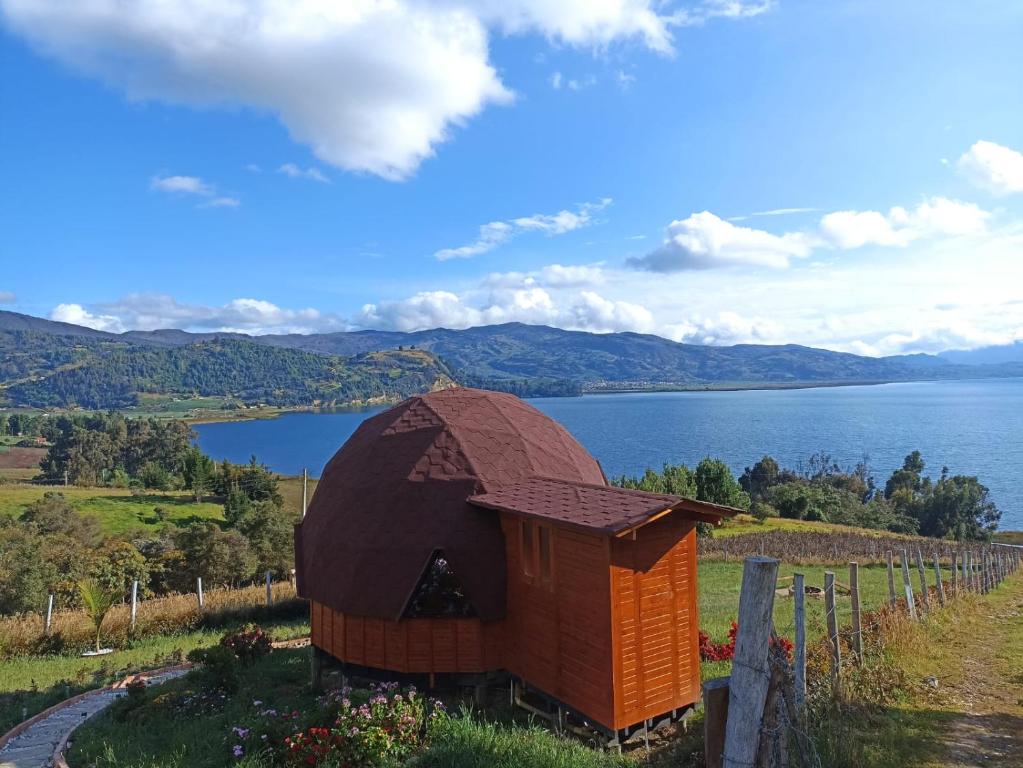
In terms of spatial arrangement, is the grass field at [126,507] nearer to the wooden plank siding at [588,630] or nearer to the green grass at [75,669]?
the green grass at [75,669]

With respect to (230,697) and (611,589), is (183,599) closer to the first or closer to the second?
(230,697)

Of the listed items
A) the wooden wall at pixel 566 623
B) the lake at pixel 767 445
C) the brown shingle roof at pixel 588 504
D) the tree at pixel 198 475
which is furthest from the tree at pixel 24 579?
the lake at pixel 767 445

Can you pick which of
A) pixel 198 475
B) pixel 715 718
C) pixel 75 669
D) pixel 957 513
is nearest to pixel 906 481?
pixel 957 513

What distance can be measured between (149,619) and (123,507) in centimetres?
4117

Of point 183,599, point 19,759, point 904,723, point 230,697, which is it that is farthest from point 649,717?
point 183,599

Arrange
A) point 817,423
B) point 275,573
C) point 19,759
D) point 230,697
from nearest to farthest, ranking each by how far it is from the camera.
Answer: point 19,759
point 230,697
point 275,573
point 817,423

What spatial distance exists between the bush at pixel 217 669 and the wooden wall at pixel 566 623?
223 inches

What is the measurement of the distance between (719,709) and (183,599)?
21.9 meters

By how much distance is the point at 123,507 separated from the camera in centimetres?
5394

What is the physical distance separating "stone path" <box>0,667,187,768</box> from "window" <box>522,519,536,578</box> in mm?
8051

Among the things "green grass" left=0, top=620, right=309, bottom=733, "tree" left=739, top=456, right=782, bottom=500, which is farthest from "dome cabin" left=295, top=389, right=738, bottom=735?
"tree" left=739, top=456, right=782, bottom=500

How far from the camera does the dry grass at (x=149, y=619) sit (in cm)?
1791

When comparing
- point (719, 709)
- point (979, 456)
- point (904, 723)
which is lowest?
point (979, 456)

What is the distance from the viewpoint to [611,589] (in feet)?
29.1
